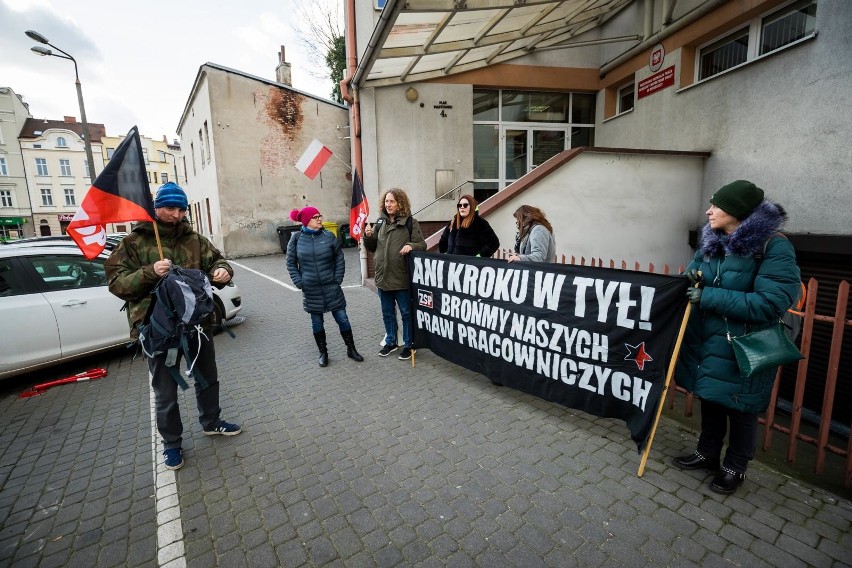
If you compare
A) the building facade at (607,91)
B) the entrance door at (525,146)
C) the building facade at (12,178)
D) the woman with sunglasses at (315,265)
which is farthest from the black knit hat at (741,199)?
the building facade at (12,178)

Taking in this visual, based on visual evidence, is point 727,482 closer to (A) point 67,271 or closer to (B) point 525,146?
(A) point 67,271

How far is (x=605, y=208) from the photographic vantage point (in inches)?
274

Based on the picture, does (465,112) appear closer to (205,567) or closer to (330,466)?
(330,466)

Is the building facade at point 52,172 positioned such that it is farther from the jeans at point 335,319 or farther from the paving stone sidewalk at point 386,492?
the paving stone sidewalk at point 386,492

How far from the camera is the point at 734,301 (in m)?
2.37

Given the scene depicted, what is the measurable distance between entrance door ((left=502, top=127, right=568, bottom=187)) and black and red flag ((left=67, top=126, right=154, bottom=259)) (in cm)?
997

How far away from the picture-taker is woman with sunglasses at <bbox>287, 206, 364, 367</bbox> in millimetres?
4707

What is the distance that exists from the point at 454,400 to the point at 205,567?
2337mm

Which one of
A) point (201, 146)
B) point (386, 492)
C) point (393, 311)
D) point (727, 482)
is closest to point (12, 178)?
point (201, 146)

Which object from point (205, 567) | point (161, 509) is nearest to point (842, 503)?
point (205, 567)

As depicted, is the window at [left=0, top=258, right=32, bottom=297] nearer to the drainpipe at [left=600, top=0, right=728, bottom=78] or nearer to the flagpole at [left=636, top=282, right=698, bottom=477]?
the flagpole at [left=636, top=282, right=698, bottom=477]

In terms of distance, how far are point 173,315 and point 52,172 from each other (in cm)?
5862

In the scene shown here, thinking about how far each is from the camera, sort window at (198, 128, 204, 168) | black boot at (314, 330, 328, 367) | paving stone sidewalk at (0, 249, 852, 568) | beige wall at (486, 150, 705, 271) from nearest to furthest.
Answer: paving stone sidewalk at (0, 249, 852, 568)
black boot at (314, 330, 328, 367)
beige wall at (486, 150, 705, 271)
window at (198, 128, 204, 168)

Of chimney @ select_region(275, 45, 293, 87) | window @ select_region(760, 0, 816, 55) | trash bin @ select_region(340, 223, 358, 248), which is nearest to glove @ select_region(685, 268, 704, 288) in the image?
window @ select_region(760, 0, 816, 55)
